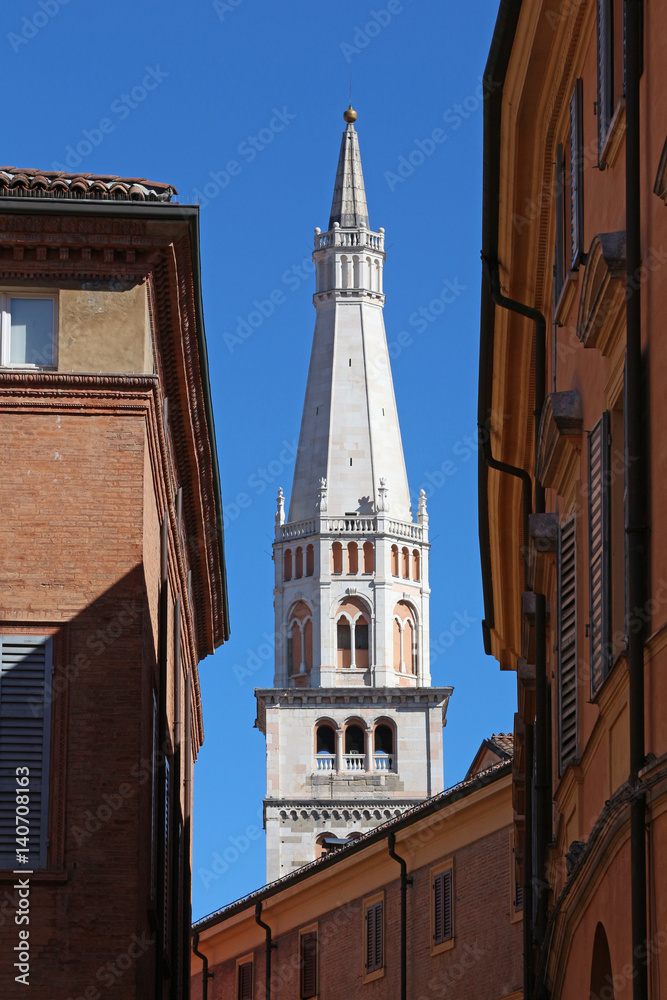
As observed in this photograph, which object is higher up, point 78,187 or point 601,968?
point 78,187

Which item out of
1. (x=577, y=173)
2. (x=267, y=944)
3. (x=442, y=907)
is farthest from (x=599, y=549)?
(x=267, y=944)

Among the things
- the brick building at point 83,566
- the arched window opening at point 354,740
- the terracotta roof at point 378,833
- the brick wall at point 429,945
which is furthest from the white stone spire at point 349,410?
the brick building at point 83,566

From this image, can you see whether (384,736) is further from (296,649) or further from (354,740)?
(296,649)

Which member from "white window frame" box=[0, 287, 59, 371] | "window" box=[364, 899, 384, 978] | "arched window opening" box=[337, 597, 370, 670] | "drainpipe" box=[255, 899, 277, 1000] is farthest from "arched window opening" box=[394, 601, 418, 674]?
"white window frame" box=[0, 287, 59, 371]

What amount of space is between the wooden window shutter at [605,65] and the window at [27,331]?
8.51m

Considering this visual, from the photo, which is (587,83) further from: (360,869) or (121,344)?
(360,869)

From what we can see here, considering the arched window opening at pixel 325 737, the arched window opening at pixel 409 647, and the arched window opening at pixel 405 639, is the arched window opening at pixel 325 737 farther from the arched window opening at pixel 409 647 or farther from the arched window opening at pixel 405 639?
the arched window opening at pixel 409 647

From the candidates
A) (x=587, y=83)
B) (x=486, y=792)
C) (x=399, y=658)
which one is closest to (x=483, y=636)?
(x=486, y=792)

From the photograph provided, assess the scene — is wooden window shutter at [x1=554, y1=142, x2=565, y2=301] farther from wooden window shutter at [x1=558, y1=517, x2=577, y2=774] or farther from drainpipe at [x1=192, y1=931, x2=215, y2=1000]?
drainpipe at [x1=192, y1=931, x2=215, y2=1000]

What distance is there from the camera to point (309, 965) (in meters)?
46.9

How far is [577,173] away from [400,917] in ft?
97.2

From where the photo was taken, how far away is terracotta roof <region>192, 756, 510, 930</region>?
38.4m

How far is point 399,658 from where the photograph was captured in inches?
5192

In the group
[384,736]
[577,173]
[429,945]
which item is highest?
[384,736]
